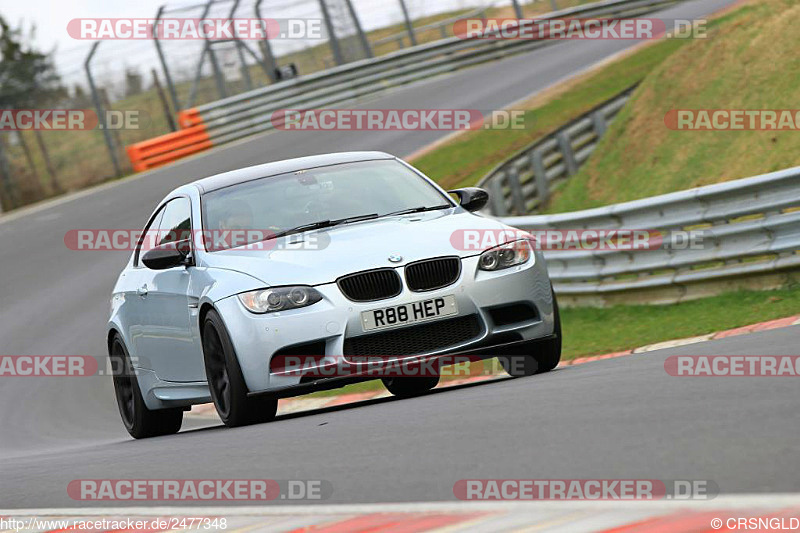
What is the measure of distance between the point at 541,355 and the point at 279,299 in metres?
1.77

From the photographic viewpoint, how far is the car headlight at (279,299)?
764cm

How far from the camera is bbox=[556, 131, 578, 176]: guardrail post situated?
20594 mm

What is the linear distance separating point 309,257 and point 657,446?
339 cm

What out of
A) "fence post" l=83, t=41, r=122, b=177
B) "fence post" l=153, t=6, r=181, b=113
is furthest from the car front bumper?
"fence post" l=153, t=6, r=181, b=113

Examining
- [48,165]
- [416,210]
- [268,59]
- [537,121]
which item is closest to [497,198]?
[537,121]

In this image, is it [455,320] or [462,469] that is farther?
[455,320]

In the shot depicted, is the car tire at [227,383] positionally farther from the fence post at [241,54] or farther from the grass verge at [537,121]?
the fence post at [241,54]

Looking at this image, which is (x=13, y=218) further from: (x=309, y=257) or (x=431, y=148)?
(x=309, y=257)

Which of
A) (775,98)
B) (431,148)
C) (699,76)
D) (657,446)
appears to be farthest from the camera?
(431,148)

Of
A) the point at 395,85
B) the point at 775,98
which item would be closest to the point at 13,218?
the point at 395,85

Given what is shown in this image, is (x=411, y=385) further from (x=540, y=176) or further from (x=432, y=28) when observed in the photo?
(x=432, y=28)

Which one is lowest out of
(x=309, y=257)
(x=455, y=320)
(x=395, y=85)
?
(x=395, y=85)

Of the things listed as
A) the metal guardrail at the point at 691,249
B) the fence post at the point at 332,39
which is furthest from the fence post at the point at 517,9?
the metal guardrail at the point at 691,249

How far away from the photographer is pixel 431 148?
→ 80.7 ft
